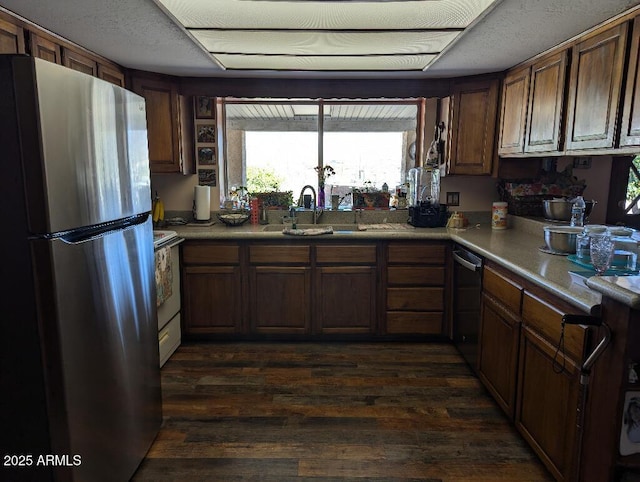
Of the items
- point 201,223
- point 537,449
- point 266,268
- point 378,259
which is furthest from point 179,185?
point 537,449

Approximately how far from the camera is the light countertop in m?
1.35

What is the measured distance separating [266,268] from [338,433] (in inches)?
58.0

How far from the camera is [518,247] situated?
2.70m

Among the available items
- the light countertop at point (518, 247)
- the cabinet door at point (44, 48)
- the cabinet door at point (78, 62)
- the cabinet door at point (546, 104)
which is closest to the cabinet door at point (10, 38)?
the cabinet door at point (44, 48)

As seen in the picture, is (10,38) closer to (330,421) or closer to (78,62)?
(78,62)

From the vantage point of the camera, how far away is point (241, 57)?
2906 mm

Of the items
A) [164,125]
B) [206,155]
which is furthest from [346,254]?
[164,125]

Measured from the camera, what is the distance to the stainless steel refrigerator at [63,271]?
1280 mm

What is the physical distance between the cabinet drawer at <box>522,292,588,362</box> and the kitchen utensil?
525 mm

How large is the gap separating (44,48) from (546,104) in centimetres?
296

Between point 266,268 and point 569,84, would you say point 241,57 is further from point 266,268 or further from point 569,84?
point 569,84

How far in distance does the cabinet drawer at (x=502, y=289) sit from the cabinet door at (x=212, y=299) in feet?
6.03

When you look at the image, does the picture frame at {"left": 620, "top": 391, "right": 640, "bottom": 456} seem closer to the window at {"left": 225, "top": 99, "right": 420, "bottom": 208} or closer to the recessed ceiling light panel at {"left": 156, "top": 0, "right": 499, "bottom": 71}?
the recessed ceiling light panel at {"left": 156, "top": 0, "right": 499, "bottom": 71}

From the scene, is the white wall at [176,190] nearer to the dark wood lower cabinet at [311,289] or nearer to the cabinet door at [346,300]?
the dark wood lower cabinet at [311,289]
